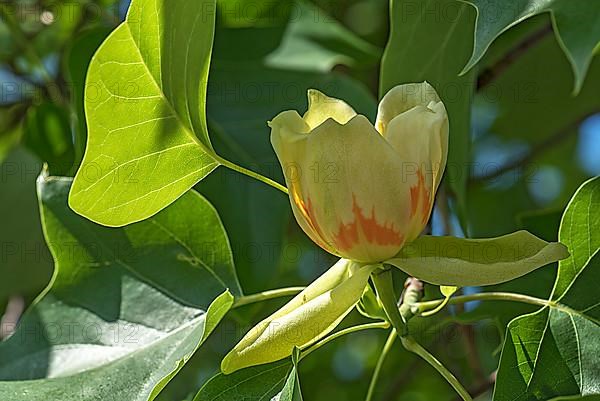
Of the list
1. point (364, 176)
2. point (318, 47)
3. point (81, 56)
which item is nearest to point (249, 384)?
point (364, 176)

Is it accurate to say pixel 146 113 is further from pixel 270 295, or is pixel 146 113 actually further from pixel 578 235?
pixel 578 235

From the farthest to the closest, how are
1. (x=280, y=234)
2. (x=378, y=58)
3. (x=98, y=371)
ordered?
(x=378, y=58) → (x=280, y=234) → (x=98, y=371)

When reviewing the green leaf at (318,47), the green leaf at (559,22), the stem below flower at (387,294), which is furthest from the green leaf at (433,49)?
the green leaf at (318,47)

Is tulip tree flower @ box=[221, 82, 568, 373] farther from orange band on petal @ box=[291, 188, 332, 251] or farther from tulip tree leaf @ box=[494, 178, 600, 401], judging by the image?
tulip tree leaf @ box=[494, 178, 600, 401]

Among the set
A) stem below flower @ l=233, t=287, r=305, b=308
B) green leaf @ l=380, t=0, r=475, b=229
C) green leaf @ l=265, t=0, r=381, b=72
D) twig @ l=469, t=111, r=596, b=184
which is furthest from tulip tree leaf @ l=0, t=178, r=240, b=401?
twig @ l=469, t=111, r=596, b=184

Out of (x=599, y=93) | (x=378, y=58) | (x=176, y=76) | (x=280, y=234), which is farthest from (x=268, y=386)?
(x=599, y=93)

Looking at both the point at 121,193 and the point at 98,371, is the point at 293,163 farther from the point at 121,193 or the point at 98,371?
the point at 98,371
